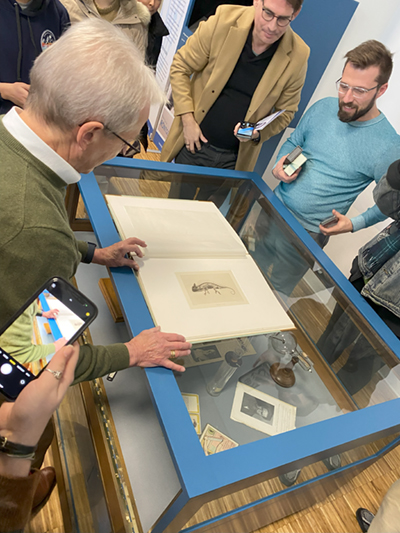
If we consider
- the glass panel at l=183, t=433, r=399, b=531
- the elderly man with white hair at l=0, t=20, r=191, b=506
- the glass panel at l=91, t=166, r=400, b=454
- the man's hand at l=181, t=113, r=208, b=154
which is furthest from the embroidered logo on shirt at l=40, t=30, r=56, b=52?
the glass panel at l=183, t=433, r=399, b=531

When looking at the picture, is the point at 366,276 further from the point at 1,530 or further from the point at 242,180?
the point at 1,530

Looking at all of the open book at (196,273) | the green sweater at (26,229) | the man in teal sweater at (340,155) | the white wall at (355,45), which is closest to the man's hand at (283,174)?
the man in teal sweater at (340,155)

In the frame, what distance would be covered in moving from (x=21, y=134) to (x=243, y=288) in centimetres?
78

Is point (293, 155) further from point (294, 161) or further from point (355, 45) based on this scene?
point (355, 45)

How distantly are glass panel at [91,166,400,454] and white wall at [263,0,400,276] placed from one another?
134 centimetres

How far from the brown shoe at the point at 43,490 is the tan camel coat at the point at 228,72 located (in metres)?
1.83

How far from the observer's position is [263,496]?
1051mm

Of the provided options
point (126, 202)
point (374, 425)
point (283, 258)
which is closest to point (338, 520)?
point (374, 425)

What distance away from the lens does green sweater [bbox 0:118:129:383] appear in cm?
70

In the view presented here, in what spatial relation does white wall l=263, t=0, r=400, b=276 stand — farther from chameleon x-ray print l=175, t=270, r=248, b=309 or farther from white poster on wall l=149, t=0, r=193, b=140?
chameleon x-ray print l=175, t=270, r=248, b=309

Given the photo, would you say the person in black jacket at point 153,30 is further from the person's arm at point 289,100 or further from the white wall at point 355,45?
the white wall at point 355,45

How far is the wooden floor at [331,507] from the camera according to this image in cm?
135

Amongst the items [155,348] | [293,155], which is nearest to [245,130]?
[293,155]

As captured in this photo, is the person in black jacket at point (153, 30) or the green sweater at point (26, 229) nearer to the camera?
the green sweater at point (26, 229)
